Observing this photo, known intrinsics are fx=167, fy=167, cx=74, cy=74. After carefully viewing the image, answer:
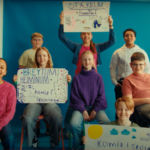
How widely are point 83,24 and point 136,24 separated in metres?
1.35

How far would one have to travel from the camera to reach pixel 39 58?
2287mm

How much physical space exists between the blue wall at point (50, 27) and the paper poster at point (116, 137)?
1667 mm

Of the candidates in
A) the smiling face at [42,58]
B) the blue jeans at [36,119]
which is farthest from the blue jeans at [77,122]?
the smiling face at [42,58]

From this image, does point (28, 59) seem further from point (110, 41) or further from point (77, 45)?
point (110, 41)

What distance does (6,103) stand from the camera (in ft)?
6.26

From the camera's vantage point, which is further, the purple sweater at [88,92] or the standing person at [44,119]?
the purple sweater at [88,92]

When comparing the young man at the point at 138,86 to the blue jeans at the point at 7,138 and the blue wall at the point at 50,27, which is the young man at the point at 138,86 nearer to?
the blue wall at the point at 50,27

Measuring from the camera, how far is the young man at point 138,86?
1903 millimetres

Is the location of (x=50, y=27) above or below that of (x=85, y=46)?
above

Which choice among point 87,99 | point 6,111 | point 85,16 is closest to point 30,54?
point 85,16

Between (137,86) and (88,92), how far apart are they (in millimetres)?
595

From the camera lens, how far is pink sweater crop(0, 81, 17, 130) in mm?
1783

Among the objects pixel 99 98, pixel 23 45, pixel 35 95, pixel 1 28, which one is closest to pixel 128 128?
pixel 99 98

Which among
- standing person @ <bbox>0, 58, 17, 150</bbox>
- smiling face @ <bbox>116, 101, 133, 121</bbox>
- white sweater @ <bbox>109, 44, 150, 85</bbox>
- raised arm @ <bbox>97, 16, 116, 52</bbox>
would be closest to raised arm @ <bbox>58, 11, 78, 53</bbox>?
raised arm @ <bbox>97, 16, 116, 52</bbox>
